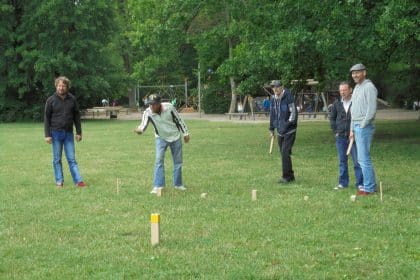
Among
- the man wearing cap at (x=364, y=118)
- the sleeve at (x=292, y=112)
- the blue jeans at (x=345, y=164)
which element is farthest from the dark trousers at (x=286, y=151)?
the man wearing cap at (x=364, y=118)

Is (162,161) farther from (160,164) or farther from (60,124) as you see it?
(60,124)

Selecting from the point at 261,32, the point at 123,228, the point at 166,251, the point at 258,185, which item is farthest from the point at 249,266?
the point at 261,32

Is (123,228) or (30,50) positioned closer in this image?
(123,228)

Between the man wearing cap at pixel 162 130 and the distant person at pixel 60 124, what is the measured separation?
1470mm

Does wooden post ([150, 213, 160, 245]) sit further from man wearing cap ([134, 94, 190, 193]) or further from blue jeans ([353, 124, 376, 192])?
blue jeans ([353, 124, 376, 192])

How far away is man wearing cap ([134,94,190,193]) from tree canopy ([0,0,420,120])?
18.6 feet

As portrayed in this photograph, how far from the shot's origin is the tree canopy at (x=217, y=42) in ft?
48.3

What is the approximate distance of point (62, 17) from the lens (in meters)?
37.0

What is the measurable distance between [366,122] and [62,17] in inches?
1228

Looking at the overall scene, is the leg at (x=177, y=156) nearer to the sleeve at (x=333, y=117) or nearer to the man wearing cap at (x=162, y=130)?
the man wearing cap at (x=162, y=130)

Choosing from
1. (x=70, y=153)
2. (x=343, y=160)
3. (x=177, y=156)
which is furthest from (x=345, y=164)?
(x=70, y=153)

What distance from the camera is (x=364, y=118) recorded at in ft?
29.8

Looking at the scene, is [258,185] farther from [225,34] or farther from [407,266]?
[225,34]

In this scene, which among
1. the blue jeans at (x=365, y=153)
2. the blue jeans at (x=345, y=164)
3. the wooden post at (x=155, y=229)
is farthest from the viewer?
the blue jeans at (x=345, y=164)
